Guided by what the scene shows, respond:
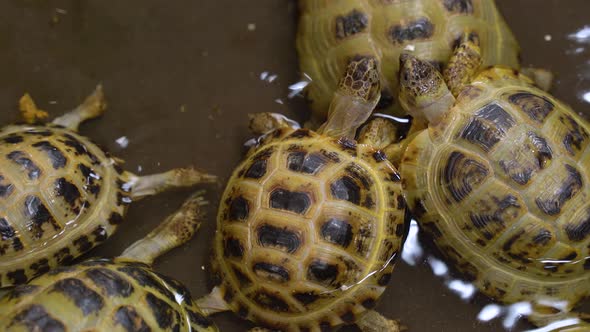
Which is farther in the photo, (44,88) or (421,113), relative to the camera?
(44,88)

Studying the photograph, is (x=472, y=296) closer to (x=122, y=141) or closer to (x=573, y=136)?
(x=573, y=136)

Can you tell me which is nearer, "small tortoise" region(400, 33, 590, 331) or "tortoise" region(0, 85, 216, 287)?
"small tortoise" region(400, 33, 590, 331)

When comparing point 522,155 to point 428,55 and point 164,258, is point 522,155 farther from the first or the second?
point 164,258

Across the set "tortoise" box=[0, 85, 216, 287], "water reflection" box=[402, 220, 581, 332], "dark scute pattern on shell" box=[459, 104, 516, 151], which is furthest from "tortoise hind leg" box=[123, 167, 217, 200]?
"dark scute pattern on shell" box=[459, 104, 516, 151]

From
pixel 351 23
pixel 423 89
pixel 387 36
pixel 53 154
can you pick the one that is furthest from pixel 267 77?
pixel 53 154

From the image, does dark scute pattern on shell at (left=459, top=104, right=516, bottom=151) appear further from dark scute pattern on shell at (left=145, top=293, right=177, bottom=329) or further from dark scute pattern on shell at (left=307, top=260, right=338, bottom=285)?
dark scute pattern on shell at (left=145, top=293, right=177, bottom=329)

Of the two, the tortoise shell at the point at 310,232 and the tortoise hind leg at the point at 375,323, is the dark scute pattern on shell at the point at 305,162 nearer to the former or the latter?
the tortoise shell at the point at 310,232

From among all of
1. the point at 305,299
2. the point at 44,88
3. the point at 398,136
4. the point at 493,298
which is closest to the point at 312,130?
the point at 398,136

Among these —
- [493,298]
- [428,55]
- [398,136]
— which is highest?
[428,55]
